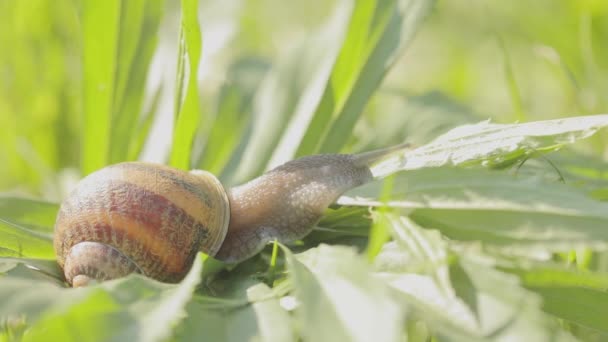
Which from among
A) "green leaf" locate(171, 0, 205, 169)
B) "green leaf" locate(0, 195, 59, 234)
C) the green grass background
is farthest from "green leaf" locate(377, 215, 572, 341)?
"green leaf" locate(0, 195, 59, 234)

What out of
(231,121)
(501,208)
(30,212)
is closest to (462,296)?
(501,208)

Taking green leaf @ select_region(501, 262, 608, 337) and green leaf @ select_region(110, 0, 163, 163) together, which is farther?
green leaf @ select_region(110, 0, 163, 163)

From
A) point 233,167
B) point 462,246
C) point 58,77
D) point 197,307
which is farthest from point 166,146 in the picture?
point 462,246

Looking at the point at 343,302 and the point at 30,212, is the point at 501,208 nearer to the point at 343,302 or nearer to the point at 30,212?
the point at 343,302

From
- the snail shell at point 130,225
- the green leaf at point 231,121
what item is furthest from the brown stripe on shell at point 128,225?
the green leaf at point 231,121

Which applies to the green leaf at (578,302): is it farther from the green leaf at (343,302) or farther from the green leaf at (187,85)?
the green leaf at (187,85)

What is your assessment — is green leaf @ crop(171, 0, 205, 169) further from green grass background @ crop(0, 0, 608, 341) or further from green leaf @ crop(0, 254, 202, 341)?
green leaf @ crop(0, 254, 202, 341)
